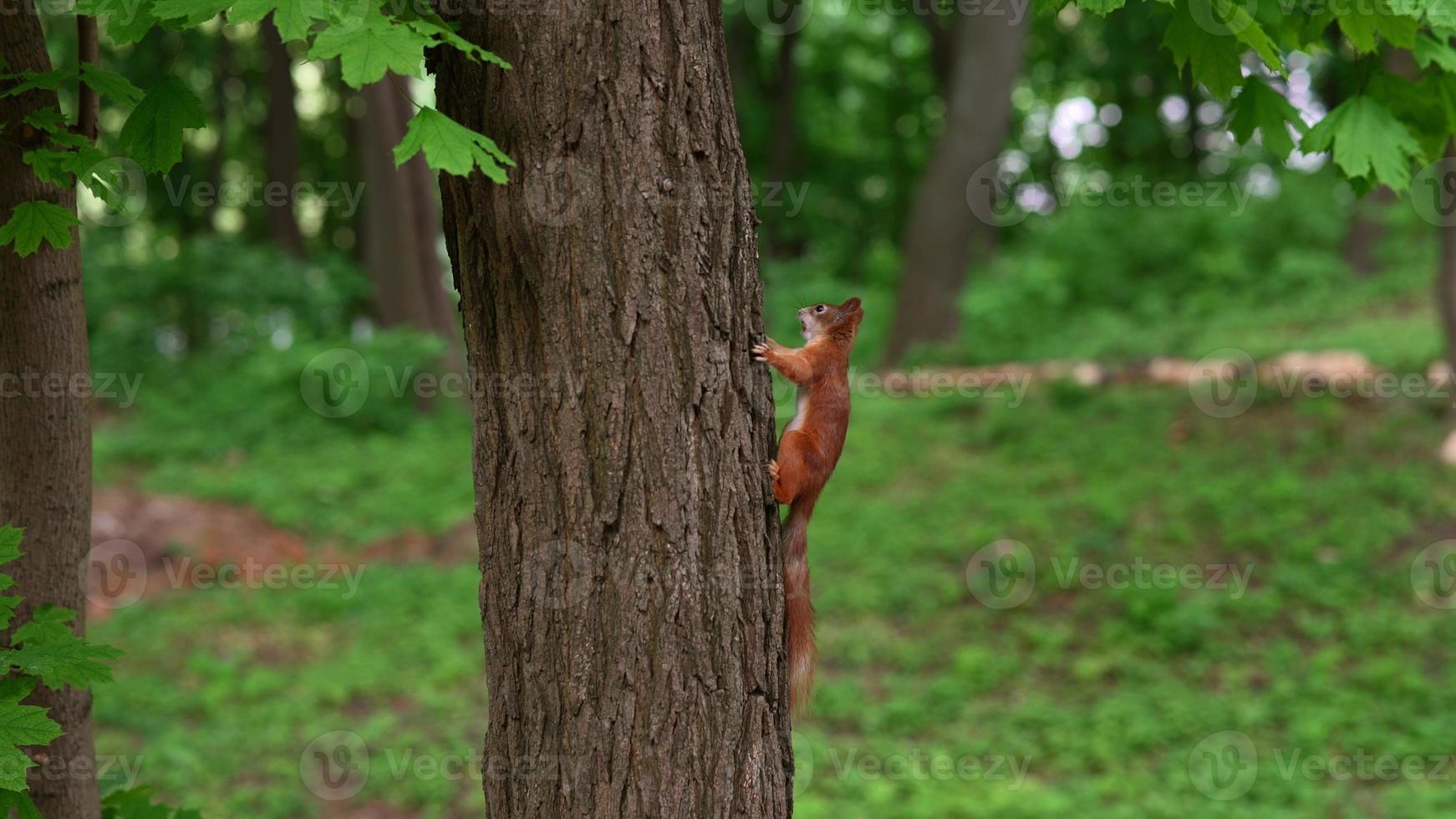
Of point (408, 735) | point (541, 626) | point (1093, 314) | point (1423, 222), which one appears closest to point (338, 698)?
point (408, 735)

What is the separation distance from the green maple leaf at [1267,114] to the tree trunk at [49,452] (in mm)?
3129

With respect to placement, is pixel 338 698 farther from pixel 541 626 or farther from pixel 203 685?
pixel 541 626

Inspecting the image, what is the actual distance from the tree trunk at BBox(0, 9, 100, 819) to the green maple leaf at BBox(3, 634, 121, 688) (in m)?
0.38

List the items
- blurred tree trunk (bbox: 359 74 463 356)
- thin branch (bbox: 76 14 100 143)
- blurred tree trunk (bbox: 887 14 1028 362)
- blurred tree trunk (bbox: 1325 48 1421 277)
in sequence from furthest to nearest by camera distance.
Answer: blurred tree trunk (bbox: 1325 48 1421 277) < blurred tree trunk (bbox: 359 74 463 356) < blurred tree trunk (bbox: 887 14 1028 362) < thin branch (bbox: 76 14 100 143)

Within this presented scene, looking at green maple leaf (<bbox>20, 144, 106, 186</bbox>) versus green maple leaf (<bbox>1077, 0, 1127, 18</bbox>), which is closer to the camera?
green maple leaf (<bbox>1077, 0, 1127, 18</bbox>)

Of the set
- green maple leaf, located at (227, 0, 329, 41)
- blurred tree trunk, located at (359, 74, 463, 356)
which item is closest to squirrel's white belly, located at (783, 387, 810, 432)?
green maple leaf, located at (227, 0, 329, 41)

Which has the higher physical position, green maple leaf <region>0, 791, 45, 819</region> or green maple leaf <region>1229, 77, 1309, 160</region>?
green maple leaf <region>1229, 77, 1309, 160</region>

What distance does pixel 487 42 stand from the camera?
258cm

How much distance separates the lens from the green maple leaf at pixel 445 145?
2217 millimetres

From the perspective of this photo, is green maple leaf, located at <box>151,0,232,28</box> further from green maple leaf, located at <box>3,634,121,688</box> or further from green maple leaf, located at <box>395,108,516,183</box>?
green maple leaf, located at <box>3,634,121,688</box>

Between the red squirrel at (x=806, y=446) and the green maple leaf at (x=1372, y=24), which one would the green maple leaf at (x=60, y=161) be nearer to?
the red squirrel at (x=806, y=446)

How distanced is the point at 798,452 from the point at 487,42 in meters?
1.22

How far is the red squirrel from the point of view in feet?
9.60

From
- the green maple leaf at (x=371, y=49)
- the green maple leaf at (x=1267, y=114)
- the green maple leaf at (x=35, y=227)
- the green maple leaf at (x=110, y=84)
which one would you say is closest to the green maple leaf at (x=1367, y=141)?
the green maple leaf at (x=1267, y=114)
